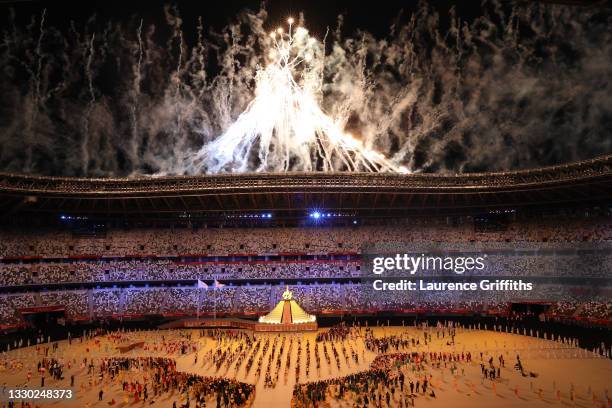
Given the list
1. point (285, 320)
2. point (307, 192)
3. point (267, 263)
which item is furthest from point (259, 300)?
point (307, 192)

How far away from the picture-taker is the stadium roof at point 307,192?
43650 millimetres

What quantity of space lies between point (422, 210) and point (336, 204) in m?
9.91

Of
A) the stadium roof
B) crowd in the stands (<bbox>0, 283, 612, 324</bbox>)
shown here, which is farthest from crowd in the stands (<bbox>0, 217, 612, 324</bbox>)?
the stadium roof

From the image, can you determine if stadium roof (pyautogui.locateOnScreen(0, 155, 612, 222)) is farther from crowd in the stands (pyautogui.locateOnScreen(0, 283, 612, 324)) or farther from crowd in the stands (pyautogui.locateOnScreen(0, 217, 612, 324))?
crowd in the stands (pyautogui.locateOnScreen(0, 283, 612, 324))

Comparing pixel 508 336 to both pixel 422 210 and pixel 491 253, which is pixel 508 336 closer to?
pixel 491 253

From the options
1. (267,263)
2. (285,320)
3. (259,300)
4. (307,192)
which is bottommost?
(285,320)

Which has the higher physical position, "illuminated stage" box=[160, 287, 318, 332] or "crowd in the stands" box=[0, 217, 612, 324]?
"crowd in the stands" box=[0, 217, 612, 324]

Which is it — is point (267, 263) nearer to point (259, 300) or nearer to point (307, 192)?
point (259, 300)

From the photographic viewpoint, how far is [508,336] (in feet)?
139

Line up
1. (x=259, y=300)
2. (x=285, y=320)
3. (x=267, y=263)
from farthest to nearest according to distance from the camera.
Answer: (x=267, y=263) → (x=259, y=300) → (x=285, y=320)

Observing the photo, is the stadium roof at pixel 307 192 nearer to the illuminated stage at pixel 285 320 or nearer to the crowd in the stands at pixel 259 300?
the crowd in the stands at pixel 259 300

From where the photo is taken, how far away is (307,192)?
4797 centimetres

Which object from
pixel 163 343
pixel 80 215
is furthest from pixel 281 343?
pixel 80 215

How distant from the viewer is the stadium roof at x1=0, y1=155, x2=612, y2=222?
143 feet
